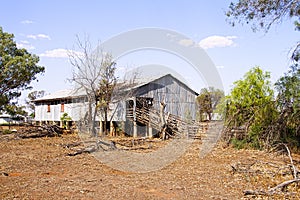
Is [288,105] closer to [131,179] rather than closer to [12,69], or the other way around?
[131,179]

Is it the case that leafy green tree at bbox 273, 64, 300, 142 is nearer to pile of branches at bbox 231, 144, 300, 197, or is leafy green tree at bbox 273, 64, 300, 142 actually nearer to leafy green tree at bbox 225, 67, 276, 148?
leafy green tree at bbox 225, 67, 276, 148

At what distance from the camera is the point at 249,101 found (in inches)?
545

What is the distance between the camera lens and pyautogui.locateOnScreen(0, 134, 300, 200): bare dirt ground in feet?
20.2

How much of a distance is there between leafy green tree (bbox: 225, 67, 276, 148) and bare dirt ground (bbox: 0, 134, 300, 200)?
265 centimetres

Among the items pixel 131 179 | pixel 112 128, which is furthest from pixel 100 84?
pixel 131 179

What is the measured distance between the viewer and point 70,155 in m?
11.1

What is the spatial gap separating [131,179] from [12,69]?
15329mm

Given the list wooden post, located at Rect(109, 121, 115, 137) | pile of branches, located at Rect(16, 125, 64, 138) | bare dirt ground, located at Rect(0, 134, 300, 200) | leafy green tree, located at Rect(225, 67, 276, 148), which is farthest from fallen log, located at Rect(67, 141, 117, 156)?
wooden post, located at Rect(109, 121, 115, 137)

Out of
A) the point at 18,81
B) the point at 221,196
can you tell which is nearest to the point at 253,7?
the point at 221,196

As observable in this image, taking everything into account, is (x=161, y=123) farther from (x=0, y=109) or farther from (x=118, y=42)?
(x=0, y=109)

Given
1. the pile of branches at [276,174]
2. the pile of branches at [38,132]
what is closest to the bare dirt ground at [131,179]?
the pile of branches at [276,174]

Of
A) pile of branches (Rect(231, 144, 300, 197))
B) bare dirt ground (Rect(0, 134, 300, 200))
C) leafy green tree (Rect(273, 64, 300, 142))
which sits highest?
leafy green tree (Rect(273, 64, 300, 142))

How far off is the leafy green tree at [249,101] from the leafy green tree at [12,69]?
525 inches

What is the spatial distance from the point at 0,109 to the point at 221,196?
63.0 feet
